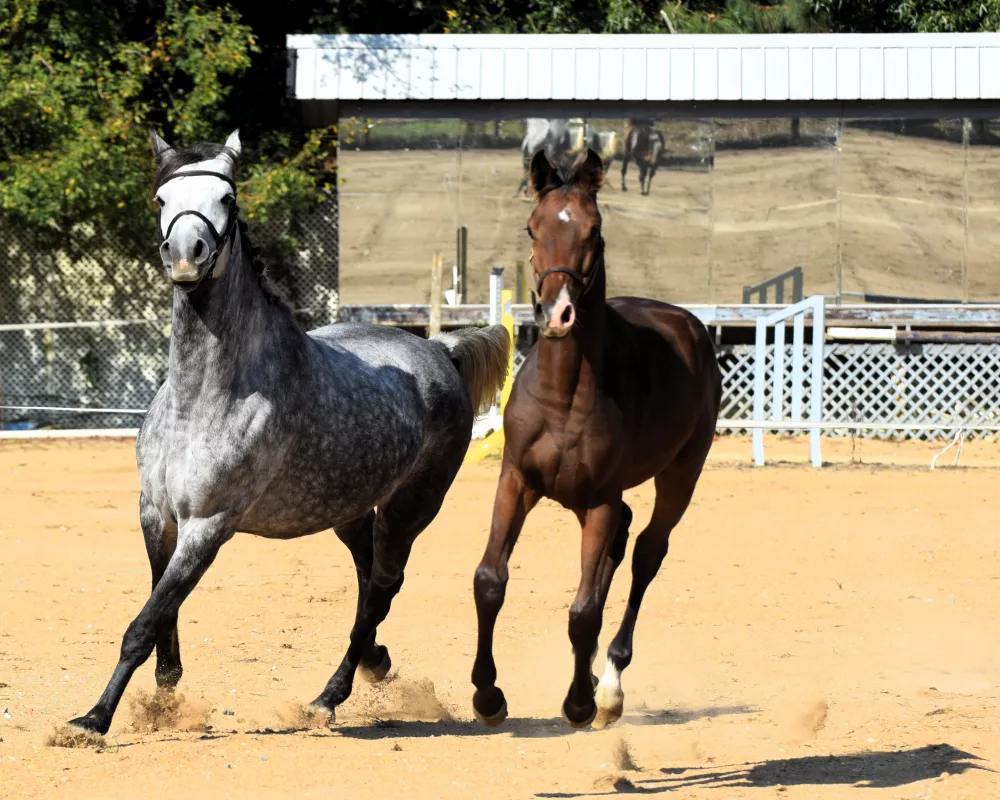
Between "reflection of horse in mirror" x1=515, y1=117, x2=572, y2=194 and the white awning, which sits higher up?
the white awning

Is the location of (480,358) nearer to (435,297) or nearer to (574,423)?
(574,423)

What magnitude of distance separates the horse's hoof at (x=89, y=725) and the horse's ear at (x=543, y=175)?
250cm

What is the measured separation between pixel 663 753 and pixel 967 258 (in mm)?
13904

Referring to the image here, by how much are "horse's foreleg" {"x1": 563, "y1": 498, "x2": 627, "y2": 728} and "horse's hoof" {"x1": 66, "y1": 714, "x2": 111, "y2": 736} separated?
169 centimetres

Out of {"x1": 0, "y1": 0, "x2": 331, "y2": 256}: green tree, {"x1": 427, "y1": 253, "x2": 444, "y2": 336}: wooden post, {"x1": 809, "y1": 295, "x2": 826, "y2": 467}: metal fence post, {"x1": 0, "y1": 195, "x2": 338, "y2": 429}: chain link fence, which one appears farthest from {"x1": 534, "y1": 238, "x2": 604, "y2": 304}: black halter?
{"x1": 0, "y1": 195, "x2": 338, "y2": 429}: chain link fence

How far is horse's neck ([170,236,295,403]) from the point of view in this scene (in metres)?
5.57

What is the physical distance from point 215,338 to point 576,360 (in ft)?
4.47

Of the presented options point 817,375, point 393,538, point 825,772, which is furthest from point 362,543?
point 817,375

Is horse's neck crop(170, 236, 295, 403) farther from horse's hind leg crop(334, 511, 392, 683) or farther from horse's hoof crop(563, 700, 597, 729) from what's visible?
horse's hoof crop(563, 700, 597, 729)

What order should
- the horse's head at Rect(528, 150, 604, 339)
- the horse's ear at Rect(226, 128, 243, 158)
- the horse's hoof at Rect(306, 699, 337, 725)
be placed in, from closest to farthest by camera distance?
the horse's head at Rect(528, 150, 604, 339), the horse's ear at Rect(226, 128, 243, 158), the horse's hoof at Rect(306, 699, 337, 725)

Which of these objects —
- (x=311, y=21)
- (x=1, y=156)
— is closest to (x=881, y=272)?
(x=311, y=21)

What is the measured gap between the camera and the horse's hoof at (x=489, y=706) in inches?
216

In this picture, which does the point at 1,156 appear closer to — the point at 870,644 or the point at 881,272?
the point at 881,272

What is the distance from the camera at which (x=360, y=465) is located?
6199 mm
